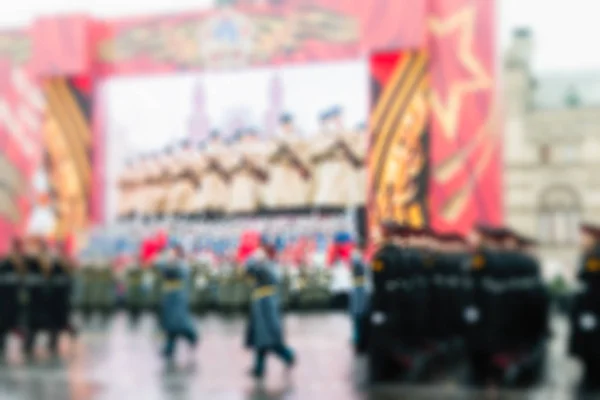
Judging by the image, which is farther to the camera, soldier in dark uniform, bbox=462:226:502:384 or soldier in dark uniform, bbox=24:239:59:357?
soldier in dark uniform, bbox=24:239:59:357

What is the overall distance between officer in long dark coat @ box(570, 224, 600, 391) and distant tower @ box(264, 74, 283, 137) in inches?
643

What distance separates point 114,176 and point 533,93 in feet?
53.3

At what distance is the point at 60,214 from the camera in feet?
90.5

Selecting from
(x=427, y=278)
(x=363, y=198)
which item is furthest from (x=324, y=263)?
(x=427, y=278)

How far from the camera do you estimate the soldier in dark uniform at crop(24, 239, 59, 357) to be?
1399 centimetres

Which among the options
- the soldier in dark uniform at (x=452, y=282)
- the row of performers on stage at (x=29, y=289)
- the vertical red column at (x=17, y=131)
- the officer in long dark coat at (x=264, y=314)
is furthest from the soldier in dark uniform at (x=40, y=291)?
the vertical red column at (x=17, y=131)

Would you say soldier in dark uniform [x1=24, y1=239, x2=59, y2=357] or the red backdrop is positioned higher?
the red backdrop

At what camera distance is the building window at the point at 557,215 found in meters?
33.7

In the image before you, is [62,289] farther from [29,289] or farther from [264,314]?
[264,314]

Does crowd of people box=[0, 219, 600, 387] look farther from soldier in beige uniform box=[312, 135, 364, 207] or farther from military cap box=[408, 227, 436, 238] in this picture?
soldier in beige uniform box=[312, 135, 364, 207]

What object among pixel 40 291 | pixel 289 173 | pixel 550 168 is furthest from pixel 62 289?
pixel 550 168

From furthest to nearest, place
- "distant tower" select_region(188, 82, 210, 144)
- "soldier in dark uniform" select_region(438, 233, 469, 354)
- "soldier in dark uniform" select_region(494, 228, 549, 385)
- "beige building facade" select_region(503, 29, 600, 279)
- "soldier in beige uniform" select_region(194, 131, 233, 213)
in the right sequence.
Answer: "beige building facade" select_region(503, 29, 600, 279) < "distant tower" select_region(188, 82, 210, 144) < "soldier in beige uniform" select_region(194, 131, 233, 213) < "soldier in dark uniform" select_region(438, 233, 469, 354) < "soldier in dark uniform" select_region(494, 228, 549, 385)

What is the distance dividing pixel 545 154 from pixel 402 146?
37.4ft

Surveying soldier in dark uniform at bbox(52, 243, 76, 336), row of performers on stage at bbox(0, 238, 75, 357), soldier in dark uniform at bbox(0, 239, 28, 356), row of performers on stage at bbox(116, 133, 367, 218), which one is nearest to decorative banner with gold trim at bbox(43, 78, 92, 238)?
row of performers on stage at bbox(116, 133, 367, 218)
